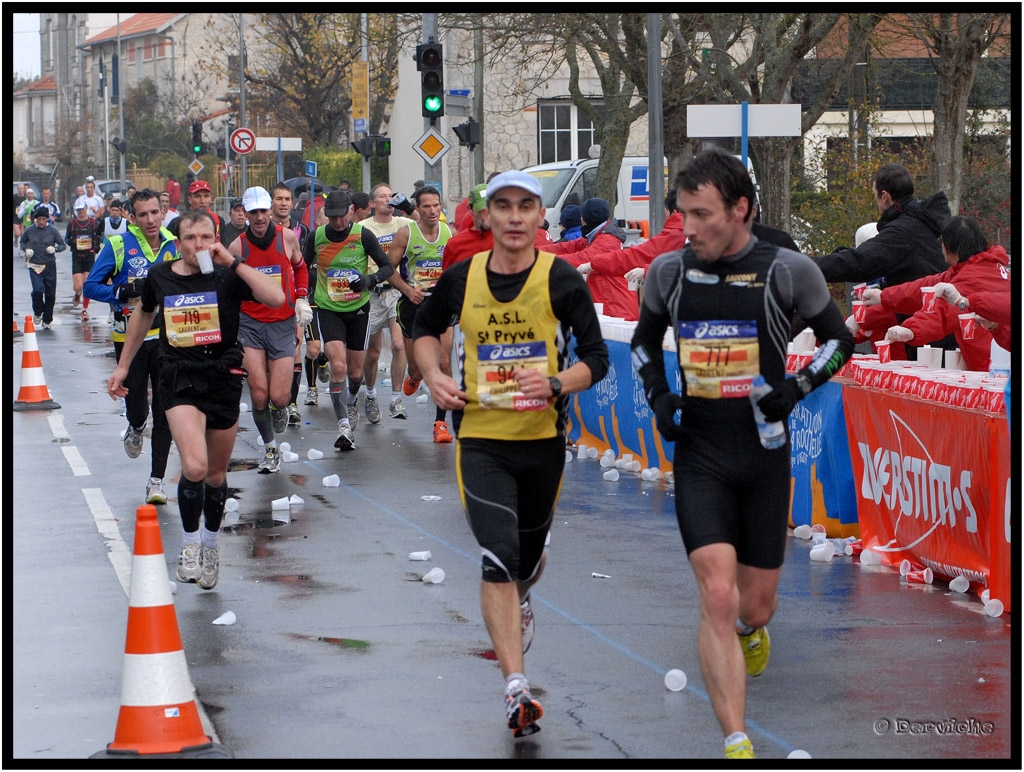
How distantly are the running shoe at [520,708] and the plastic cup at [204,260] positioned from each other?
11.8 ft

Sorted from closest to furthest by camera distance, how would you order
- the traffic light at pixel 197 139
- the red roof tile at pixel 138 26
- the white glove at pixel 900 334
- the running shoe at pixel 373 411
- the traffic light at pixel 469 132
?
the white glove at pixel 900 334 → the running shoe at pixel 373 411 → the traffic light at pixel 469 132 → the traffic light at pixel 197 139 → the red roof tile at pixel 138 26

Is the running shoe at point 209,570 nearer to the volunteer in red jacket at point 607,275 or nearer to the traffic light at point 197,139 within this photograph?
the volunteer in red jacket at point 607,275

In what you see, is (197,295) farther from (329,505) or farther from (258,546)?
(329,505)

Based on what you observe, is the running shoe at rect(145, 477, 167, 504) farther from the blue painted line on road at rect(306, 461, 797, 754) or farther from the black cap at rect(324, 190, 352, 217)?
the black cap at rect(324, 190, 352, 217)

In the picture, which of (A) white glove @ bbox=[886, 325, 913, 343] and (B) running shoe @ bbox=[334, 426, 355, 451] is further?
(B) running shoe @ bbox=[334, 426, 355, 451]

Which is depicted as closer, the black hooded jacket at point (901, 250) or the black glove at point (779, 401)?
the black glove at point (779, 401)

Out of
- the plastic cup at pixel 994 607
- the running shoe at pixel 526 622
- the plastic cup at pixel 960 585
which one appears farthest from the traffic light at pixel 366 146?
the running shoe at pixel 526 622

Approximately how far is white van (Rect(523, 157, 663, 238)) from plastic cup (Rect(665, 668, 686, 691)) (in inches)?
922

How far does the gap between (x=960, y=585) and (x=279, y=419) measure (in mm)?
7093

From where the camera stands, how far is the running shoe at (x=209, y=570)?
8.23 m

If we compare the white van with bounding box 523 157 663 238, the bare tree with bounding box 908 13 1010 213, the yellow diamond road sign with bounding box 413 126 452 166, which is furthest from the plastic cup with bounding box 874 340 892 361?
the white van with bounding box 523 157 663 238

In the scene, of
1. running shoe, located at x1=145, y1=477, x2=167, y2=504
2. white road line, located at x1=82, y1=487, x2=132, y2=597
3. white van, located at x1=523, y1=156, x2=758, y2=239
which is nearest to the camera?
white road line, located at x1=82, y1=487, x2=132, y2=597

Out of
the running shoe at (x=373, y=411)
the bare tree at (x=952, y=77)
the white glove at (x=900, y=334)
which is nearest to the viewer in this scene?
the white glove at (x=900, y=334)

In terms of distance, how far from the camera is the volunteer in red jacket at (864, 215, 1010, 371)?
9.23 metres
